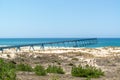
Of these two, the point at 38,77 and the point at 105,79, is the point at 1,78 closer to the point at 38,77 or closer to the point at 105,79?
the point at 38,77

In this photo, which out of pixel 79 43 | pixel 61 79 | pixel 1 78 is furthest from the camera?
pixel 79 43

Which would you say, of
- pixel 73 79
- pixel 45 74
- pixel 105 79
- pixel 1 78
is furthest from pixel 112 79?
pixel 1 78

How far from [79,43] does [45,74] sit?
289 ft

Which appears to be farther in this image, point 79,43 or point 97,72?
point 79,43

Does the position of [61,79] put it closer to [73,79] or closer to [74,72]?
[73,79]

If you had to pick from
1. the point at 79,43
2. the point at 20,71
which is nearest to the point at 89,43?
the point at 79,43

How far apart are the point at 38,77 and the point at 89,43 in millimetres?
102065

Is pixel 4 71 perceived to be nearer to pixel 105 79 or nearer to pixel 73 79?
pixel 73 79

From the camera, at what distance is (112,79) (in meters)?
17.8

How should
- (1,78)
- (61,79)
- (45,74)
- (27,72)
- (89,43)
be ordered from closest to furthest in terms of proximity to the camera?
(1,78), (61,79), (45,74), (27,72), (89,43)

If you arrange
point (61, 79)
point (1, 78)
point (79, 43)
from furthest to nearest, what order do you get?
point (79, 43) < point (61, 79) < point (1, 78)

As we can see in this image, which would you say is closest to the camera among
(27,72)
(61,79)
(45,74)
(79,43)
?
(61,79)

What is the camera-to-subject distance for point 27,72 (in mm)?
19922

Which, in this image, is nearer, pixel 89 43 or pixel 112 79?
pixel 112 79
